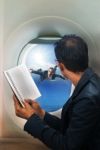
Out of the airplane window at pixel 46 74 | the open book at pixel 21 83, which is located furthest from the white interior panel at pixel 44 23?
the open book at pixel 21 83

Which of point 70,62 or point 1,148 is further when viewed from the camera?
point 1,148

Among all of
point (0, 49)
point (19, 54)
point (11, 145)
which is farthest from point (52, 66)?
point (11, 145)

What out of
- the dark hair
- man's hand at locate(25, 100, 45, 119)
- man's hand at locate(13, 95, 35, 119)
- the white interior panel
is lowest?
man's hand at locate(25, 100, 45, 119)

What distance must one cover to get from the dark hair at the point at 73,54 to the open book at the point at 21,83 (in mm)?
246

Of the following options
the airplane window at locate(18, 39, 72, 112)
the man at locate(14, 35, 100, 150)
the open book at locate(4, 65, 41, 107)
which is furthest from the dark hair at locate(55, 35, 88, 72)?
the airplane window at locate(18, 39, 72, 112)

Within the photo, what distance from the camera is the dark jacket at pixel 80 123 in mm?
1104

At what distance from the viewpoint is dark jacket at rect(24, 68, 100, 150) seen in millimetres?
Answer: 1104

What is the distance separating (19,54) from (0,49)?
0.10m

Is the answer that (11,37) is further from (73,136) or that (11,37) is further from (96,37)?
(73,136)

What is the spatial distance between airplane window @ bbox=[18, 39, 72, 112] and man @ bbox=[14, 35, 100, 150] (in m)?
0.34

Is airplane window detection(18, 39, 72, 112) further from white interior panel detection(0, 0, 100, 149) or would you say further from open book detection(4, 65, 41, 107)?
open book detection(4, 65, 41, 107)

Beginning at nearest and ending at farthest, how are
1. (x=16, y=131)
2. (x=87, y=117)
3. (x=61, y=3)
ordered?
(x=87, y=117)
(x=61, y=3)
(x=16, y=131)

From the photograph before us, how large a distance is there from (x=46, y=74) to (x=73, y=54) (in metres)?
0.43

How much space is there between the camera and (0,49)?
1.55 meters
